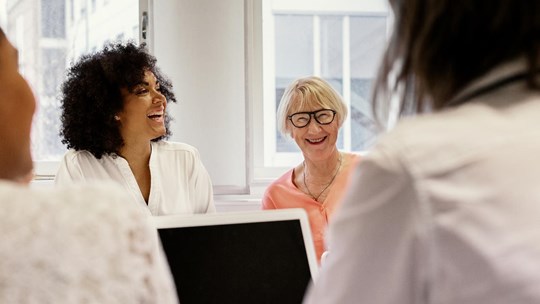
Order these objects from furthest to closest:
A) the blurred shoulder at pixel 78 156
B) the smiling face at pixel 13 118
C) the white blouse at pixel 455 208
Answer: the blurred shoulder at pixel 78 156 → the smiling face at pixel 13 118 → the white blouse at pixel 455 208

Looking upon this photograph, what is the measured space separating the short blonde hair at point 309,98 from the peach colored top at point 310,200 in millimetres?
249

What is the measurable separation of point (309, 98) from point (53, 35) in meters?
1.48

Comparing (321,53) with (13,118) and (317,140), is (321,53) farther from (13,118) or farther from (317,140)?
(13,118)

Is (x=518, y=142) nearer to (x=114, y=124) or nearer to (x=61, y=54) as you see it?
(x=114, y=124)

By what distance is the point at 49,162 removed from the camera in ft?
11.6

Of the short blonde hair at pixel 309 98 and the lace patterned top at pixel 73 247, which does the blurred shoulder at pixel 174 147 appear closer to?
the short blonde hair at pixel 309 98

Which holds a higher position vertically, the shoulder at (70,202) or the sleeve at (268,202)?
the shoulder at (70,202)

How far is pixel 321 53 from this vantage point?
12.3ft

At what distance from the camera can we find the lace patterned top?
1.98ft

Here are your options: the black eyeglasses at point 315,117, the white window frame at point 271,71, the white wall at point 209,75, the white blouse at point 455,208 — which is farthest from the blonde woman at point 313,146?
the white blouse at point 455,208

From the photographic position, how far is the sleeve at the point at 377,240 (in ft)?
1.88

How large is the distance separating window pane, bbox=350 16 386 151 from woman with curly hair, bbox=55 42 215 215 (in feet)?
4.23

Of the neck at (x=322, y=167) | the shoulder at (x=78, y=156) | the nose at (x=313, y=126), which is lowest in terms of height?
the neck at (x=322, y=167)

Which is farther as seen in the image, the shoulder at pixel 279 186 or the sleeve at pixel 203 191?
the shoulder at pixel 279 186
